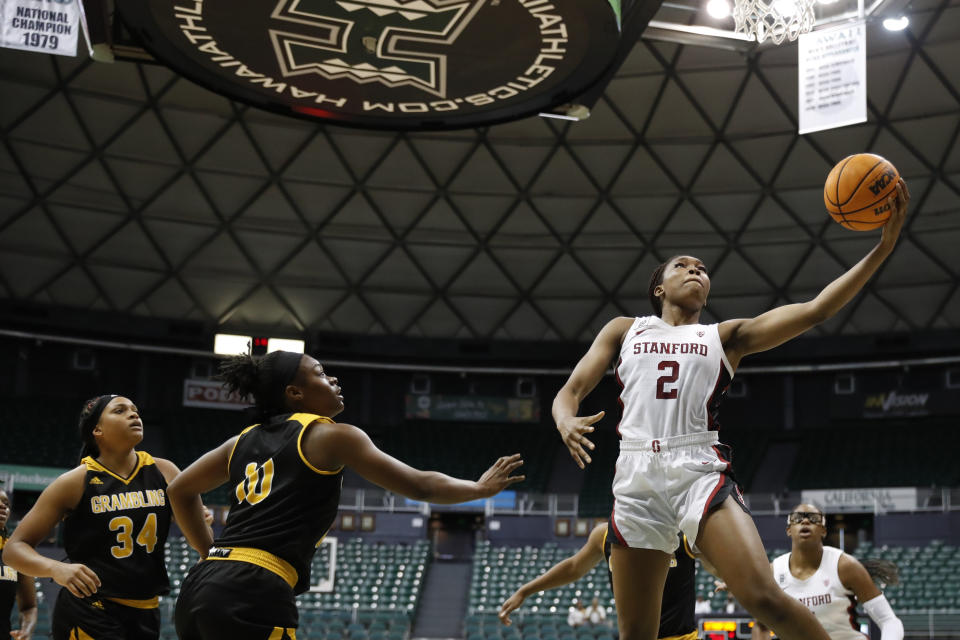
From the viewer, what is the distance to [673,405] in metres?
5.11

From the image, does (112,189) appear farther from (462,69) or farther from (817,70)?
(817,70)

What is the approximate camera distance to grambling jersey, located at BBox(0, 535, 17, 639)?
8203 millimetres

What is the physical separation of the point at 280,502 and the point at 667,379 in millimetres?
2066

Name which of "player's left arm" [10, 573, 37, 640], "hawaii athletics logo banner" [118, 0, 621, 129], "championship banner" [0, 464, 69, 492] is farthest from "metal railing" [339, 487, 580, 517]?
"player's left arm" [10, 573, 37, 640]

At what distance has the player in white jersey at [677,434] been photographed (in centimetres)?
480

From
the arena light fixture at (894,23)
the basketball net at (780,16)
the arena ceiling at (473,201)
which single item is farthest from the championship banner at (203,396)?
the arena light fixture at (894,23)

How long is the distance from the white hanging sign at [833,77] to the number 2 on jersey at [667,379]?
41.8 feet

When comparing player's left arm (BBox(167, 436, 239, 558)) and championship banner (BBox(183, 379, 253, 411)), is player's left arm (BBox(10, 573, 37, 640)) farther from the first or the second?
championship banner (BBox(183, 379, 253, 411))

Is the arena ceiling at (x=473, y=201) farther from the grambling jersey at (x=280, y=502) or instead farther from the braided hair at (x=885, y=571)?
the grambling jersey at (x=280, y=502)

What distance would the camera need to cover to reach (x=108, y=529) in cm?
597

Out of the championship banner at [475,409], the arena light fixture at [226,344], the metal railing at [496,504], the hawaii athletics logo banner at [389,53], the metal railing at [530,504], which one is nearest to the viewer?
the hawaii athletics logo banner at [389,53]

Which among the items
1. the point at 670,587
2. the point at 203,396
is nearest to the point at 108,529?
the point at 670,587

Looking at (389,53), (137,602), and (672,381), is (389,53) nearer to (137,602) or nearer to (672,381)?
(137,602)

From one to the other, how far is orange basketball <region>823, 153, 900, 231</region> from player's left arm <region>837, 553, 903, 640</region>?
275 cm
